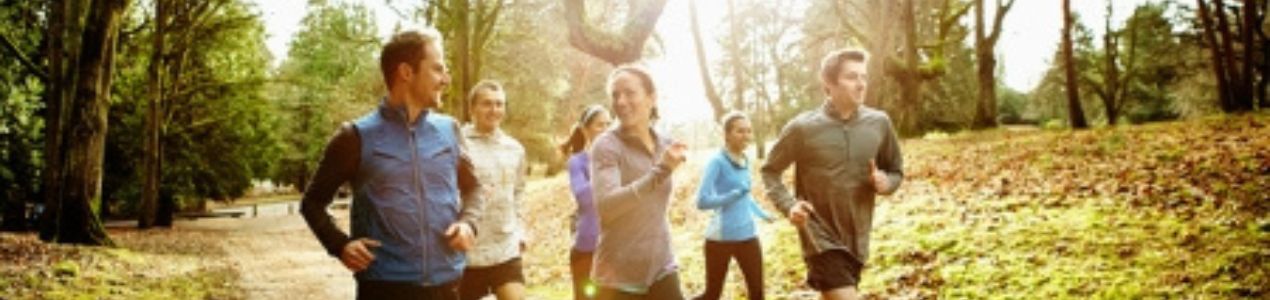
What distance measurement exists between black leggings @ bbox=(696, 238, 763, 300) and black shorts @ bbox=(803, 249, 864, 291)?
1.50 meters

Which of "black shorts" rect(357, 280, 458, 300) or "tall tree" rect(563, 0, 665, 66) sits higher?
"tall tree" rect(563, 0, 665, 66)

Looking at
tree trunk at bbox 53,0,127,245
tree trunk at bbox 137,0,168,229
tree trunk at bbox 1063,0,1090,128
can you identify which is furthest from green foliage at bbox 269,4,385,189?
tree trunk at bbox 1063,0,1090,128

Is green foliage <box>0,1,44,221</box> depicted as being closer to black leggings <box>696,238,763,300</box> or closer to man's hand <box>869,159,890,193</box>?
black leggings <box>696,238,763,300</box>

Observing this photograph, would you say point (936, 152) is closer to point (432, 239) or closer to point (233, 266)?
point (233, 266)

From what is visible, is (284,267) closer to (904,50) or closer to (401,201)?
(401,201)

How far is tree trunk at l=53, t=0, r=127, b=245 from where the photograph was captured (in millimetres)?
15250

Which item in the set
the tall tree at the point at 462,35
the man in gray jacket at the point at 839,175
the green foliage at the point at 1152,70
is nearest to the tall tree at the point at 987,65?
the green foliage at the point at 1152,70

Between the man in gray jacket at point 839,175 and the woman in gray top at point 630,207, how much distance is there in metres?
0.92

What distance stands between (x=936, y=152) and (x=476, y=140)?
1533 cm

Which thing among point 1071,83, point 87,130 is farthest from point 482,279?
point 1071,83

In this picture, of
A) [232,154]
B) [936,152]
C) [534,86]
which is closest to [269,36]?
[232,154]

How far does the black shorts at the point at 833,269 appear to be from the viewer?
4297 millimetres

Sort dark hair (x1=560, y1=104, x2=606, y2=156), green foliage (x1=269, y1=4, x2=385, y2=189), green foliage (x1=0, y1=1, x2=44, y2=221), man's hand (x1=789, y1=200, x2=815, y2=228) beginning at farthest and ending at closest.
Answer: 1. green foliage (x1=269, y1=4, x2=385, y2=189)
2. green foliage (x1=0, y1=1, x2=44, y2=221)
3. dark hair (x1=560, y1=104, x2=606, y2=156)
4. man's hand (x1=789, y1=200, x2=815, y2=228)

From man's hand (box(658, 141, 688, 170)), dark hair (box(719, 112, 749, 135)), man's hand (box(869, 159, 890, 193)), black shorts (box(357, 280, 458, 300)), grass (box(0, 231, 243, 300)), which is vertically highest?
dark hair (box(719, 112, 749, 135))
